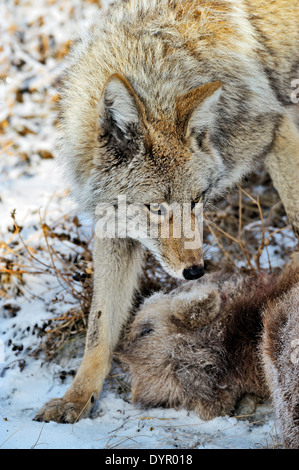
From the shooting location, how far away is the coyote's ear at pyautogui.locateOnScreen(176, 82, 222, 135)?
3000 millimetres

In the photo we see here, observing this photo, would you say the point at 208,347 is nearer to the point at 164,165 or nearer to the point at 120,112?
the point at 164,165

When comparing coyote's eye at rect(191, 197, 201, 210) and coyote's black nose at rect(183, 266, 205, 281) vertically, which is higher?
coyote's eye at rect(191, 197, 201, 210)

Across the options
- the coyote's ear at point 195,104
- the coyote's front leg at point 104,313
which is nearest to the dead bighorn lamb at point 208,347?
the coyote's front leg at point 104,313

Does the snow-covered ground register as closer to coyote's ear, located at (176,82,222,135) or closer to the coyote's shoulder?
the coyote's shoulder

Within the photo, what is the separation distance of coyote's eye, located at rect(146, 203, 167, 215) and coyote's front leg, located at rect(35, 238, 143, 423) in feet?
2.01

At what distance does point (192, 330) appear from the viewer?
3.25m

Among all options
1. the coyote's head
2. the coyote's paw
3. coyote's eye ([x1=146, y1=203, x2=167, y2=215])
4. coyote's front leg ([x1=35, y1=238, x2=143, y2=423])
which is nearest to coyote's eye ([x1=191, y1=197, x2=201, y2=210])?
the coyote's head

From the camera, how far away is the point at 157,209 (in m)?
3.08

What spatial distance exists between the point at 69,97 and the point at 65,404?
2.01 m

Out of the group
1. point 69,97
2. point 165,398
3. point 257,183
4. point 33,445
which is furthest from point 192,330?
point 257,183

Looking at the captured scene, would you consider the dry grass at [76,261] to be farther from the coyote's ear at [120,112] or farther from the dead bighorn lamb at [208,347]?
the coyote's ear at [120,112]

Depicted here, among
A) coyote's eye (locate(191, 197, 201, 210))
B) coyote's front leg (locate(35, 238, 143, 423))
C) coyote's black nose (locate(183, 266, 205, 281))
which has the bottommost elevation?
coyote's front leg (locate(35, 238, 143, 423))

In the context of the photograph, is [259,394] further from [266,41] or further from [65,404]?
[266,41]

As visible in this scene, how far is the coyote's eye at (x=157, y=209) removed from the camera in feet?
10.1
